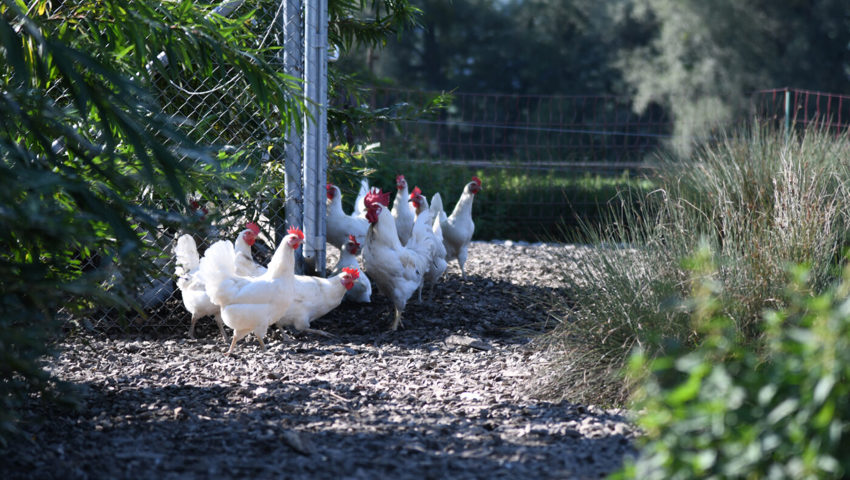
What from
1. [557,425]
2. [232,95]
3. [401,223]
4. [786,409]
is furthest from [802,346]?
[401,223]

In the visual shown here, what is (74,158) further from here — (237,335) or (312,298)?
A: (312,298)

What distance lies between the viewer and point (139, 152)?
2.34 m

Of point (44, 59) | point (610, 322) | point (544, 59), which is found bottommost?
point (610, 322)

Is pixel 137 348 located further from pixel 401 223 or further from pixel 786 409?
pixel 786 409

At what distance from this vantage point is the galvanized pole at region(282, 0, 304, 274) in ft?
14.0

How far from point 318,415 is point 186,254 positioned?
1.82 m

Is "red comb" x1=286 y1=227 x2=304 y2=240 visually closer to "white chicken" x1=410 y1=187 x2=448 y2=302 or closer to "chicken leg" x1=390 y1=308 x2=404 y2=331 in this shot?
"chicken leg" x1=390 y1=308 x2=404 y2=331

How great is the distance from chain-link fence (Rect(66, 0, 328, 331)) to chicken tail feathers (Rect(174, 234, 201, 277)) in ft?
0.18

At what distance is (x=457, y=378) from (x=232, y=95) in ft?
7.12

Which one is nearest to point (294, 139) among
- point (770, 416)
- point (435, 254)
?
point (435, 254)

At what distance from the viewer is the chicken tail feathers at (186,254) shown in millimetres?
4168

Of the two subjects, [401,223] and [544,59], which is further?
[544,59]

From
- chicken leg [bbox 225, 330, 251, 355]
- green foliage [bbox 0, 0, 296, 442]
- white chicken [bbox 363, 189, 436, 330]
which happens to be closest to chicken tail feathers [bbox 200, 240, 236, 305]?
chicken leg [bbox 225, 330, 251, 355]

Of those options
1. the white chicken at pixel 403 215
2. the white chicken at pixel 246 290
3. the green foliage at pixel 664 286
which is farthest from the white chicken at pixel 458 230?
the green foliage at pixel 664 286
